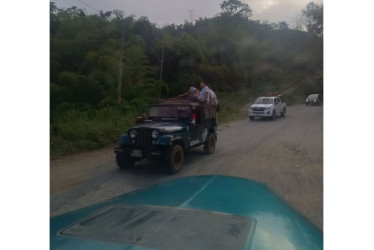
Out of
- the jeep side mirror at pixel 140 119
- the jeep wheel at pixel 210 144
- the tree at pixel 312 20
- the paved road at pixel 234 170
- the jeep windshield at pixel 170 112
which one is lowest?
the paved road at pixel 234 170

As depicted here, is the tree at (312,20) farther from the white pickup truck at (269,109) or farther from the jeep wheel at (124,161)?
the white pickup truck at (269,109)

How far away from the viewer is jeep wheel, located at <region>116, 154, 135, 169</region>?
5.73 m

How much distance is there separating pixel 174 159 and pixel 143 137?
690 mm

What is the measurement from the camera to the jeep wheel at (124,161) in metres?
5.73

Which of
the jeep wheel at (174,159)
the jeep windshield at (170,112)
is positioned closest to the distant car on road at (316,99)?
the jeep windshield at (170,112)

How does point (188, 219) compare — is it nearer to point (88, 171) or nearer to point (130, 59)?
point (88, 171)

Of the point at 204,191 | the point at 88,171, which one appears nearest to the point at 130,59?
the point at 88,171

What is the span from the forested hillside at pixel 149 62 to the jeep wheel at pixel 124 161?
1255 millimetres

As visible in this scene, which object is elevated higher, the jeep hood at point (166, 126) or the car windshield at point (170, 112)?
the car windshield at point (170, 112)

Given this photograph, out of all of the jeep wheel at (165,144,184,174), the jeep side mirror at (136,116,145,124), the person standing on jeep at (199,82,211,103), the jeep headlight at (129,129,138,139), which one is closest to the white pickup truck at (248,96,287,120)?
the person standing on jeep at (199,82,211,103)

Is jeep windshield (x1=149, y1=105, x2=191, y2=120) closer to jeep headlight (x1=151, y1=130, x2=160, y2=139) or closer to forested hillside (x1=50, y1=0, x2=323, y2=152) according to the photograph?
forested hillside (x1=50, y1=0, x2=323, y2=152)

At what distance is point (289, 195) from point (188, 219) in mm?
2773

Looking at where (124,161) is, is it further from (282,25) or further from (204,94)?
(282,25)

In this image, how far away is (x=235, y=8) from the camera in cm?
494
